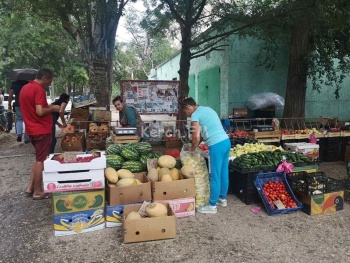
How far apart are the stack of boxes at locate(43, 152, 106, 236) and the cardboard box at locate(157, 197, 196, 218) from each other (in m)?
0.97

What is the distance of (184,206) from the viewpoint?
413 centimetres

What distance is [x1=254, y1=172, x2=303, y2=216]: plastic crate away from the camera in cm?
423

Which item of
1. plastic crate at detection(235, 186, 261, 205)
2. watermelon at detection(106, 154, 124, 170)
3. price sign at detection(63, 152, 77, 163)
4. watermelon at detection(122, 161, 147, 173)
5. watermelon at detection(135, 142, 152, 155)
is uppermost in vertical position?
price sign at detection(63, 152, 77, 163)

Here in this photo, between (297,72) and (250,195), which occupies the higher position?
(297,72)

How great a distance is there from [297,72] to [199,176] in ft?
21.8

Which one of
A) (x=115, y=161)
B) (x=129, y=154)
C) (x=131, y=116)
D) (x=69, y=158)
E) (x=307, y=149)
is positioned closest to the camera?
(x=69, y=158)

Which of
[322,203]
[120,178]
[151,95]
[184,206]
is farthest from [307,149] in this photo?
[151,95]

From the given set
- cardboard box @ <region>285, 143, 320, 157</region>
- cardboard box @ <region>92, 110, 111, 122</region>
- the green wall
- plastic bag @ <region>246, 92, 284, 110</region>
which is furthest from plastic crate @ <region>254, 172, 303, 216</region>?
the green wall

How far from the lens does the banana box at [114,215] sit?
3.80m

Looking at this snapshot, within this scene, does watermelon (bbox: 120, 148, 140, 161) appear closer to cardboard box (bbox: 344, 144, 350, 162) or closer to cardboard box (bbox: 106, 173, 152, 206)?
cardboard box (bbox: 106, 173, 152, 206)

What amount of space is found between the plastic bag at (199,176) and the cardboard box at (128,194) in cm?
75

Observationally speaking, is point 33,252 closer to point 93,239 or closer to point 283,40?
point 93,239

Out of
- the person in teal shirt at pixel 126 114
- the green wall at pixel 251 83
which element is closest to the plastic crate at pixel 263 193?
the person in teal shirt at pixel 126 114

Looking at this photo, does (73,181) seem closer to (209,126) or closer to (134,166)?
(134,166)
